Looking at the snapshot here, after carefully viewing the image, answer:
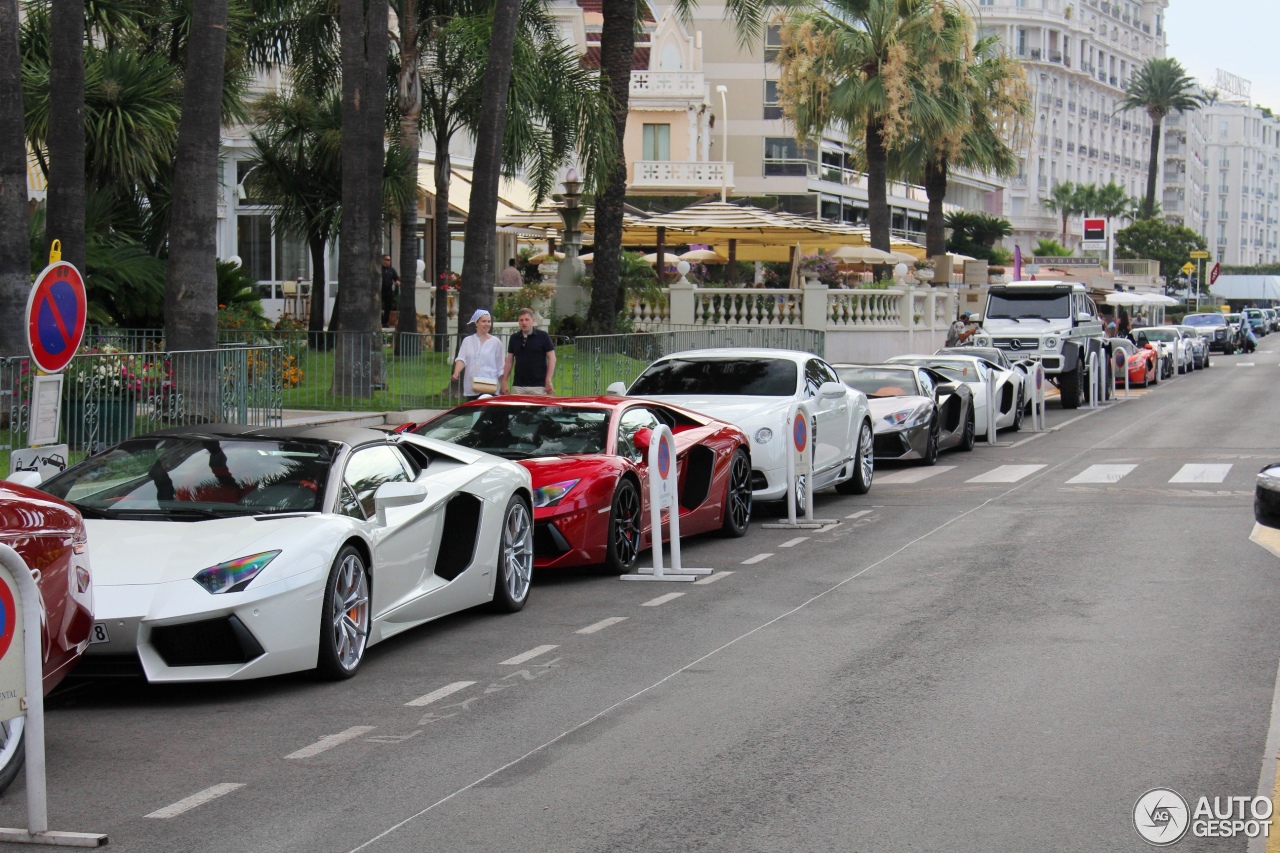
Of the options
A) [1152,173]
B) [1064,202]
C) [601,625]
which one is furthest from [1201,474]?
[1152,173]

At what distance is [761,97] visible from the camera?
70.9m

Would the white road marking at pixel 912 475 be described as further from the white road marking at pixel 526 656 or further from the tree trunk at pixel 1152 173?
the tree trunk at pixel 1152 173

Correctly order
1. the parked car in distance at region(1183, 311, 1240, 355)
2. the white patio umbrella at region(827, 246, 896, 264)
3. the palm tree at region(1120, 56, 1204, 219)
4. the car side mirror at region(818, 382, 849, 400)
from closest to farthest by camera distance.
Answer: the car side mirror at region(818, 382, 849, 400), the white patio umbrella at region(827, 246, 896, 264), the parked car in distance at region(1183, 311, 1240, 355), the palm tree at region(1120, 56, 1204, 219)

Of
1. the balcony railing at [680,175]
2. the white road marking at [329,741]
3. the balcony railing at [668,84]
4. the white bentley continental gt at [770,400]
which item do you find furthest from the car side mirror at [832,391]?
the balcony railing at [668,84]

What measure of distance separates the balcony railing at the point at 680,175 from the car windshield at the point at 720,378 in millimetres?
41545

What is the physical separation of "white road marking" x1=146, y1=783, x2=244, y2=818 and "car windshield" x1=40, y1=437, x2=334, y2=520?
2278 millimetres

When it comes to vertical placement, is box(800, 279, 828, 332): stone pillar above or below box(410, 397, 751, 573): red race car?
above

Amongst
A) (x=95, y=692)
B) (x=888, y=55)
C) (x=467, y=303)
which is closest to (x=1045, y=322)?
(x=888, y=55)

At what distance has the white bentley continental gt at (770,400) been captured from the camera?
14.9 m

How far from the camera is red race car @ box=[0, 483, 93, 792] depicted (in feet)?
19.8

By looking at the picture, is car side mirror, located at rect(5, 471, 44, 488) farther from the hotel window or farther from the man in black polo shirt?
the hotel window

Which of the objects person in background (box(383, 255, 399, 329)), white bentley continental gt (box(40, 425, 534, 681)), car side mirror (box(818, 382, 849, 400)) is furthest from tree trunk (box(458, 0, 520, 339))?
white bentley continental gt (box(40, 425, 534, 681))

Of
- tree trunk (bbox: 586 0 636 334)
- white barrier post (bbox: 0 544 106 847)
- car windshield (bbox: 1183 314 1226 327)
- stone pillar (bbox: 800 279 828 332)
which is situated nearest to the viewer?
white barrier post (bbox: 0 544 106 847)

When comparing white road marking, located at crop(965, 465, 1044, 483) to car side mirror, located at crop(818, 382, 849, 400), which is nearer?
car side mirror, located at crop(818, 382, 849, 400)
